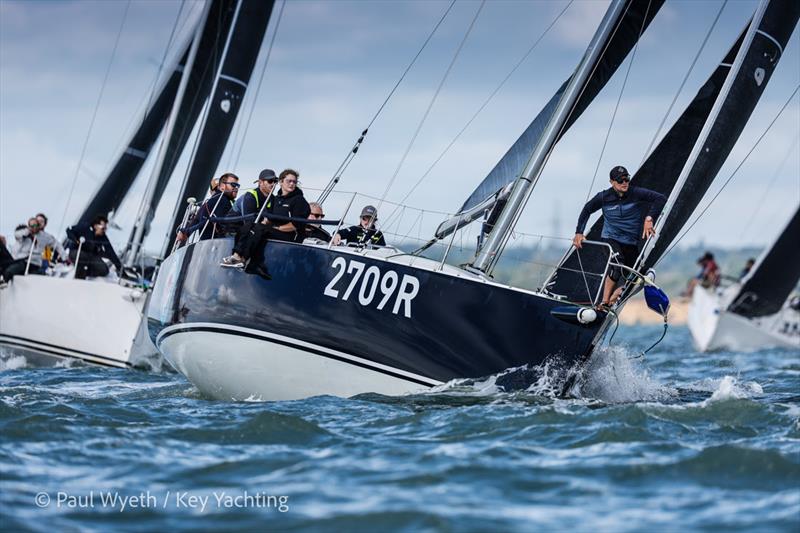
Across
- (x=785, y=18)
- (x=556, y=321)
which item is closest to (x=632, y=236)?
(x=556, y=321)

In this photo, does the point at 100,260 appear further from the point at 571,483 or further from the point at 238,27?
the point at 571,483

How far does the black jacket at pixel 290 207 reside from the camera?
29.9ft

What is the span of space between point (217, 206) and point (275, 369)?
250cm

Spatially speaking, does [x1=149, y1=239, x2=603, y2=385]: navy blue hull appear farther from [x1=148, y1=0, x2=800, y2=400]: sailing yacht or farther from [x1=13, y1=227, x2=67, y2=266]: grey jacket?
[x1=13, y1=227, x2=67, y2=266]: grey jacket

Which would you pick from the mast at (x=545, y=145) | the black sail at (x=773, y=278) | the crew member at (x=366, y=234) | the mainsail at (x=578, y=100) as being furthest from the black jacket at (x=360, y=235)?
the black sail at (x=773, y=278)

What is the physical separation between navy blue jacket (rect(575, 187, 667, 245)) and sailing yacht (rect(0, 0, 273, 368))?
5994 millimetres

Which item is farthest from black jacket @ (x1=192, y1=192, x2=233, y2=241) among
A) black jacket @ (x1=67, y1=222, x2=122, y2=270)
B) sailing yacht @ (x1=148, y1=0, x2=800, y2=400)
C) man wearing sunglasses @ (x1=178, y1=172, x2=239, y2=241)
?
black jacket @ (x1=67, y1=222, x2=122, y2=270)

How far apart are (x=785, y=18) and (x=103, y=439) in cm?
733

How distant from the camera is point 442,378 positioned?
326 inches

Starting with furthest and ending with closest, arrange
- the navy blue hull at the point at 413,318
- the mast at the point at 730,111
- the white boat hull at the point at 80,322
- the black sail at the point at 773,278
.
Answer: the black sail at the point at 773,278 < the white boat hull at the point at 80,322 < the mast at the point at 730,111 < the navy blue hull at the point at 413,318

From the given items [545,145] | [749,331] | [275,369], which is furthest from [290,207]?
[749,331]

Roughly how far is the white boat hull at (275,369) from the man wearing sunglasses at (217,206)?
3.98 feet

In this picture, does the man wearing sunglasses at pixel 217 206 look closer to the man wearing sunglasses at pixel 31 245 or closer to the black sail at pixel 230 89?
the black sail at pixel 230 89

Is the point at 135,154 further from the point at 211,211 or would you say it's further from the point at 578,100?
the point at 578,100
